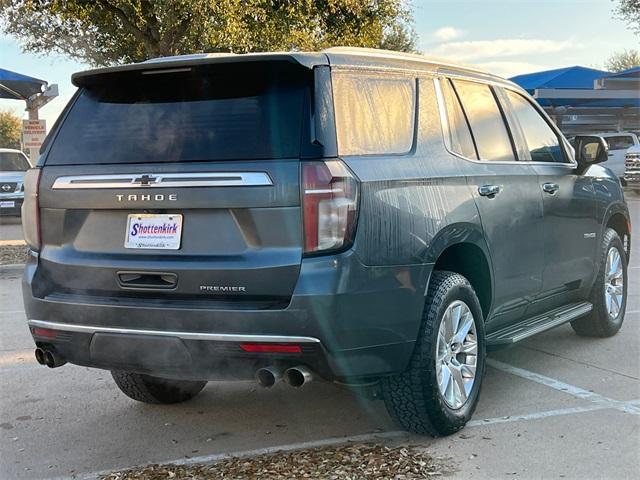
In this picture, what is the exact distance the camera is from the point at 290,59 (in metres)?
3.42

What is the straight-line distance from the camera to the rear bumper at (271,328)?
10.8 feet

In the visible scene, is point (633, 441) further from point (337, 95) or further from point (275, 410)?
point (337, 95)

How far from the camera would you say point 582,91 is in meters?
25.2

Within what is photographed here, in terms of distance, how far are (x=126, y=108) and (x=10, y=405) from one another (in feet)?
6.96

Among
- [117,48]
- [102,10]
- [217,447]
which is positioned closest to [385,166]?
[217,447]

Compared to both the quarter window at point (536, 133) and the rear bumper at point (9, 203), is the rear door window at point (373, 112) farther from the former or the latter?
the rear bumper at point (9, 203)

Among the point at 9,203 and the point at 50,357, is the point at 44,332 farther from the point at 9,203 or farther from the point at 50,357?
the point at 9,203

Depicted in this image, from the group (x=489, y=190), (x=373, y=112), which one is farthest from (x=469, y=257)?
(x=373, y=112)

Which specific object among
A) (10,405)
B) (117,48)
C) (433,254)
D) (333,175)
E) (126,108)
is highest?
(117,48)

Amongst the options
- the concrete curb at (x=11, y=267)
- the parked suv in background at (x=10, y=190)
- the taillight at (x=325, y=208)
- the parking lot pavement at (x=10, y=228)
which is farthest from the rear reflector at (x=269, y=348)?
the parked suv in background at (x=10, y=190)

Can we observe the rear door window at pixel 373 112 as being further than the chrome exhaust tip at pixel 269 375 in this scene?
Yes

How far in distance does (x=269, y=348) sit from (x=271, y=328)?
0.09 m

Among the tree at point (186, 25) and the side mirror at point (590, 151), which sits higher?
the tree at point (186, 25)

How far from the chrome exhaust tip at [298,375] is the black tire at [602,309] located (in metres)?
3.18
